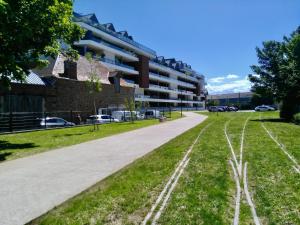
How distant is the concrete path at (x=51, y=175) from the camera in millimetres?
6059

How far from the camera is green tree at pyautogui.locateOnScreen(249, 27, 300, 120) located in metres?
35.5

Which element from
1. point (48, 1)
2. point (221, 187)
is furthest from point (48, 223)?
point (48, 1)

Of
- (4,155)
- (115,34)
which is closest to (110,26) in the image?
(115,34)

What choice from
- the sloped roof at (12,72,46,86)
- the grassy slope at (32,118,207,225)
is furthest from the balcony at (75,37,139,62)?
the grassy slope at (32,118,207,225)

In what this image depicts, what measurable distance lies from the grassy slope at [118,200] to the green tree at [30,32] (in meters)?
7.36

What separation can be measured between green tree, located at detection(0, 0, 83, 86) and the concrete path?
4.26 meters

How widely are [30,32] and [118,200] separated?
928 cm

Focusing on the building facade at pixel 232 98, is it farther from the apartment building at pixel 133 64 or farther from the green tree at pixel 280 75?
the green tree at pixel 280 75

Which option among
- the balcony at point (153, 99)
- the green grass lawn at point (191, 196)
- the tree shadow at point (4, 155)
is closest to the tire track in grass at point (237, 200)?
the green grass lawn at point (191, 196)

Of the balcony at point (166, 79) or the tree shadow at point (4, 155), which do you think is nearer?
the tree shadow at point (4, 155)

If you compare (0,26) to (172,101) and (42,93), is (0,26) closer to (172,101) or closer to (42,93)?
(42,93)

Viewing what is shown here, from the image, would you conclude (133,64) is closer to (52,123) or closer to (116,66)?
(116,66)

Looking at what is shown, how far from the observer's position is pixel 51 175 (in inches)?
350

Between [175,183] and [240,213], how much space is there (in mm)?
2313
